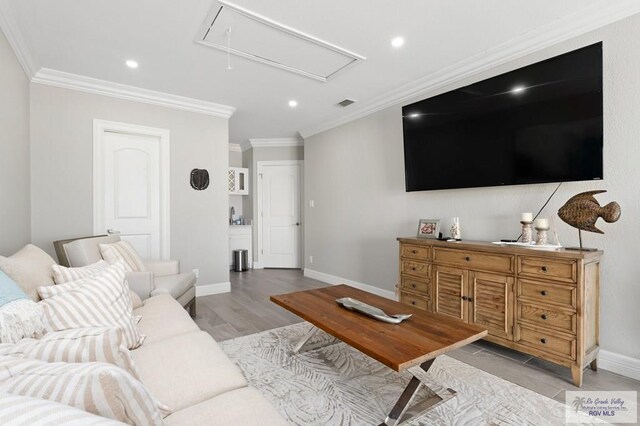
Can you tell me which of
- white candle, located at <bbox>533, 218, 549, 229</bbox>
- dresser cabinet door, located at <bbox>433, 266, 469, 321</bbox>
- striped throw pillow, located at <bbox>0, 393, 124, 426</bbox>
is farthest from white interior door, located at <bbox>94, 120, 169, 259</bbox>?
white candle, located at <bbox>533, 218, 549, 229</bbox>

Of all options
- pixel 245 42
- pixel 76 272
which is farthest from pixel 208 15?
pixel 76 272

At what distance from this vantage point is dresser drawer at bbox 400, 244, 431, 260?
2.94 m

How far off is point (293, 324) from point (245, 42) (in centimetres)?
263

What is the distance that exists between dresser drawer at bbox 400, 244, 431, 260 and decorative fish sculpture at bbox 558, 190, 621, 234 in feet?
3.51

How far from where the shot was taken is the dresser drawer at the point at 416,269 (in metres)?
2.93

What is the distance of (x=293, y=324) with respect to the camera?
3.11 metres

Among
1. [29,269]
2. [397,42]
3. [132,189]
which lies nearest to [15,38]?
[132,189]

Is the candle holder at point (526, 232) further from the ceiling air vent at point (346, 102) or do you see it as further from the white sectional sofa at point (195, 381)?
the ceiling air vent at point (346, 102)

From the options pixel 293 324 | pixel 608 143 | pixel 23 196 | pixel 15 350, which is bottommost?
pixel 293 324

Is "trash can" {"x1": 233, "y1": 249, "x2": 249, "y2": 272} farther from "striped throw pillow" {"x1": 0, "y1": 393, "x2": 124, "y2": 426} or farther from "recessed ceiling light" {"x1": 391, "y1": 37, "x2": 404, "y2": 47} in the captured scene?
"striped throw pillow" {"x1": 0, "y1": 393, "x2": 124, "y2": 426}

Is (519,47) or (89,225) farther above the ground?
(519,47)

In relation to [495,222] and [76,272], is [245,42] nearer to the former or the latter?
[76,272]

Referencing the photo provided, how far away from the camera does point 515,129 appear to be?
8.61ft

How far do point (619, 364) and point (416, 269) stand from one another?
5.00 feet
